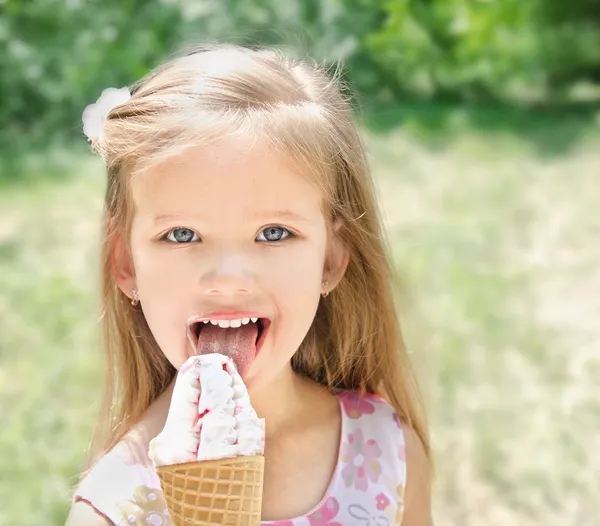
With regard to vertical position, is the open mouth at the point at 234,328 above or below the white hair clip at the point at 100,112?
Result: below

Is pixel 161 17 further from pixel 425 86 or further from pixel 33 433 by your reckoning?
pixel 33 433

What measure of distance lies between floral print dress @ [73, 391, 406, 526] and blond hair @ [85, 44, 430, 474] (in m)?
0.09

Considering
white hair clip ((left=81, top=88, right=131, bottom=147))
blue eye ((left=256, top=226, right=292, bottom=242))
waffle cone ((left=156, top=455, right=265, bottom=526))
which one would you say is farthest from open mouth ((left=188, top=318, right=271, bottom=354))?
white hair clip ((left=81, top=88, right=131, bottom=147))

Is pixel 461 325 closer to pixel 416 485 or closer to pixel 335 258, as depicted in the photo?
pixel 416 485

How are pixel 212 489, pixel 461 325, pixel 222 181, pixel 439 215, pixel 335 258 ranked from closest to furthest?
pixel 212 489, pixel 222 181, pixel 335 258, pixel 461 325, pixel 439 215

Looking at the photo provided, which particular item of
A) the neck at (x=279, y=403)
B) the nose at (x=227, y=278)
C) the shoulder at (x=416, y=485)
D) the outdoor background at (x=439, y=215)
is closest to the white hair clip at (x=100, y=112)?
the nose at (x=227, y=278)

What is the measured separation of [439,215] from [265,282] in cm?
335

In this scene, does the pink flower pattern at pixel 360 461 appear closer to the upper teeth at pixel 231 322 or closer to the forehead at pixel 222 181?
the upper teeth at pixel 231 322

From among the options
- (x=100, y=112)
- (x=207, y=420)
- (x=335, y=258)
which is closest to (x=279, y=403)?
(x=335, y=258)

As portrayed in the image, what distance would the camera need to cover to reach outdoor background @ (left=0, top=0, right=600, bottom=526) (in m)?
2.97

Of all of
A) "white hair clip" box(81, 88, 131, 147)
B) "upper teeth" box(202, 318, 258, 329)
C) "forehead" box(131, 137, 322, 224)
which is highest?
"white hair clip" box(81, 88, 131, 147)

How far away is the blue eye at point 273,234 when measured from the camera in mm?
1775

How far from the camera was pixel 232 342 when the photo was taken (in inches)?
69.0

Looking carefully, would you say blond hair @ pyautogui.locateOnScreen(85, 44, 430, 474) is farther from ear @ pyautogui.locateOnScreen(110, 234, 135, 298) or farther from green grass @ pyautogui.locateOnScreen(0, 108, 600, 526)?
green grass @ pyautogui.locateOnScreen(0, 108, 600, 526)
